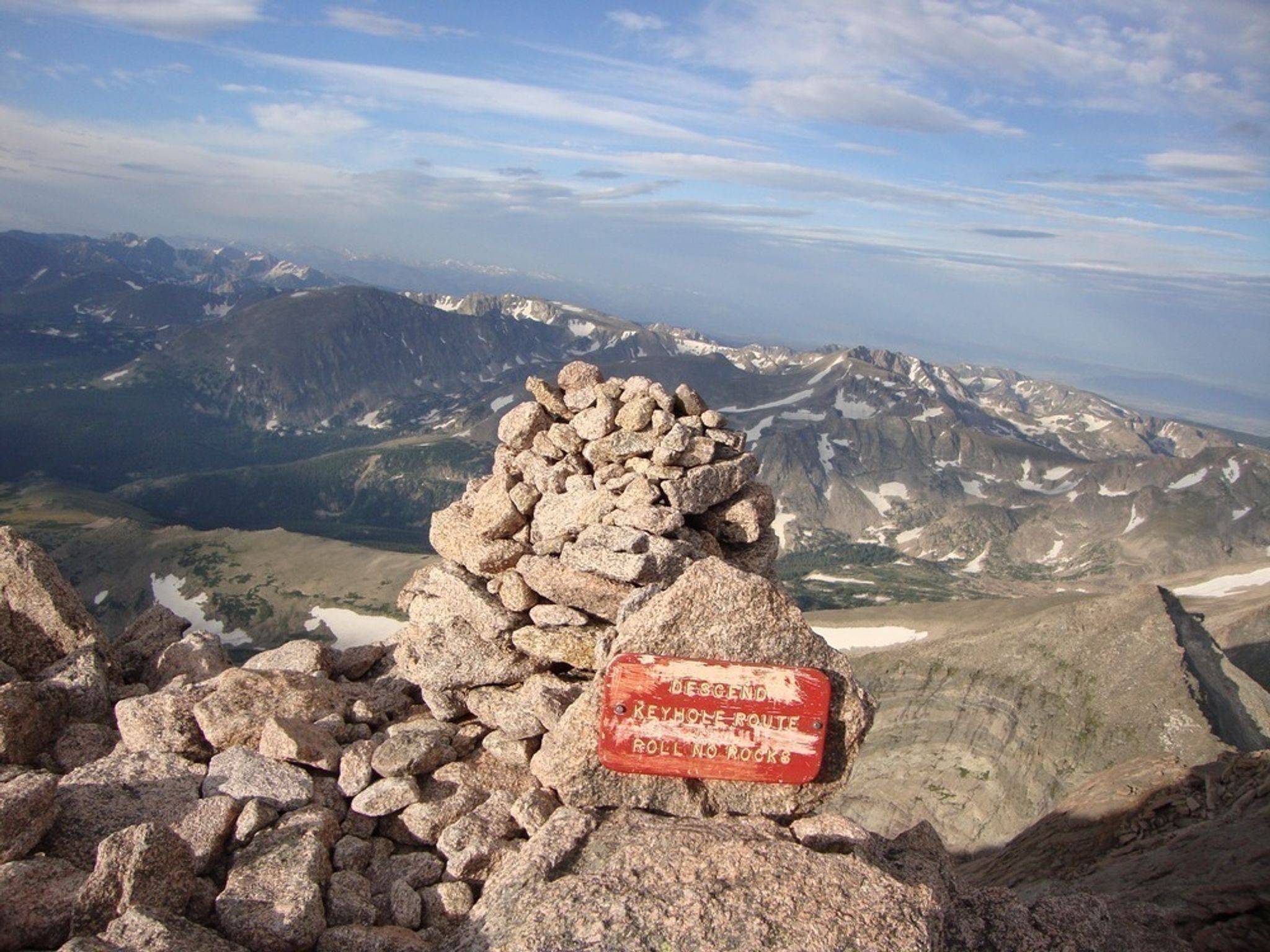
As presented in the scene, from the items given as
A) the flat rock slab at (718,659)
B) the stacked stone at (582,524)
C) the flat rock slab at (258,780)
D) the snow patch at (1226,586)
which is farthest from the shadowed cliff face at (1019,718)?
the snow patch at (1226,586)

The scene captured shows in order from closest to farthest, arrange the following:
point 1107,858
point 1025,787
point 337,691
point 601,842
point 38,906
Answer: point 38,906 < point 601,842 < point 337,691 < point 1107,858 < point 1025,787

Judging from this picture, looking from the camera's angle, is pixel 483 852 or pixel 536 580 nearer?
pixel 483 852

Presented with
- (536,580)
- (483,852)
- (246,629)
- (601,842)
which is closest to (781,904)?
(601,842)

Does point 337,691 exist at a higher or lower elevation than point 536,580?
lower

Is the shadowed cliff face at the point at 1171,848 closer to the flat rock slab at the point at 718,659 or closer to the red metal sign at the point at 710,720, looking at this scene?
the flat rock slab at the point at 718,659

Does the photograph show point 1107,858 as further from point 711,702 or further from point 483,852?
point 483,852

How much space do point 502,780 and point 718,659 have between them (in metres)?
4.70

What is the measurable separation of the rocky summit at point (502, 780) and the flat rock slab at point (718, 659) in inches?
1.6

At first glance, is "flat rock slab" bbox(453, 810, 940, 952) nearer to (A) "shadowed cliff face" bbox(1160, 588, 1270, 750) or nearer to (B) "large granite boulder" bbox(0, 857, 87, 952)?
(B) "large granite boulder" bbox(0, 857, 87, 952)

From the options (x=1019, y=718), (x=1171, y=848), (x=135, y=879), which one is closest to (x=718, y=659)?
(x=135, y=879)

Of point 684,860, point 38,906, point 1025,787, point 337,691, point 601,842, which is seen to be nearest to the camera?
point 38,906

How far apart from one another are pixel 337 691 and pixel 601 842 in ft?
25.4

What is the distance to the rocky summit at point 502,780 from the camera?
31.3 feet

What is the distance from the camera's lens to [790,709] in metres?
11.9
